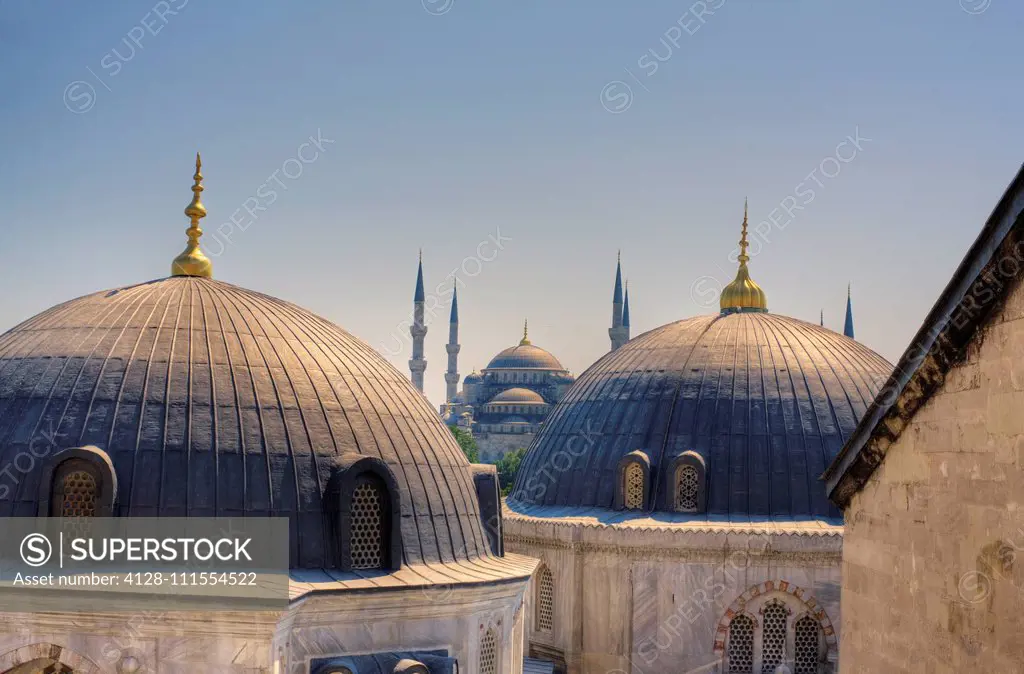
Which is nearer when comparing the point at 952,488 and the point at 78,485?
the point at 952,488

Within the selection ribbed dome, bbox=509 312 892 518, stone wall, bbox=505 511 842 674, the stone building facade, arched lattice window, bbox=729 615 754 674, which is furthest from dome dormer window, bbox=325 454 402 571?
ribbed dome, bbox=509 312 892 518

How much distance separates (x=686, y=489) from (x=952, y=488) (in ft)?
45.3

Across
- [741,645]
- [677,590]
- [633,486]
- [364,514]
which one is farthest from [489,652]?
[633,486]

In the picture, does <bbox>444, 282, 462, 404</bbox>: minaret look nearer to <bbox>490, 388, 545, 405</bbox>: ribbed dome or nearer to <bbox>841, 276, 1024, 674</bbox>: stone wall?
<bbox>490, 388, 545, 405</bbox>: ribbed dome

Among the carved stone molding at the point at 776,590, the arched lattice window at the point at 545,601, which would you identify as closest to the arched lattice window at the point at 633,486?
the arched lattice window at the point at 545,601

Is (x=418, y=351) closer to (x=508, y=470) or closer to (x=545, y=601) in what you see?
(x=508, y=470)

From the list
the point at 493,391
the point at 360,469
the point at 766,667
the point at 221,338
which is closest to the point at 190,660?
the point at 360,469

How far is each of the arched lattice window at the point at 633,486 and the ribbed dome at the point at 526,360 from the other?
7452cm

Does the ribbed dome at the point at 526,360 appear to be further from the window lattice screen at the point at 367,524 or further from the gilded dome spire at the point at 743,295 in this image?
the window lattice screen at the point at 367,524

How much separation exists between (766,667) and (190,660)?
1024cm

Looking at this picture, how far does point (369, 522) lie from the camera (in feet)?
45.4

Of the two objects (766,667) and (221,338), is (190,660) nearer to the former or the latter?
(221,338)

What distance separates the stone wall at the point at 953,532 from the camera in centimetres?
601

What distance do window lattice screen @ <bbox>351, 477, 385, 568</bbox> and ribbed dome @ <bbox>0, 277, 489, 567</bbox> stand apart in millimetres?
306
